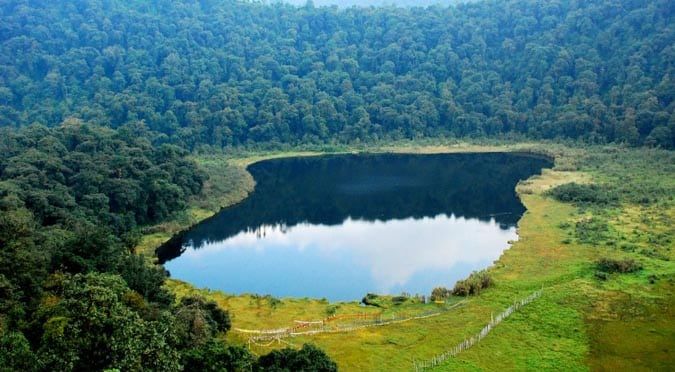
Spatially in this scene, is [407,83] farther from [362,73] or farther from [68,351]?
[68,351]

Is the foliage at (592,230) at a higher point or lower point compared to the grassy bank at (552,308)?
higher

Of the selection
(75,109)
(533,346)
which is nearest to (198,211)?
(533,346)

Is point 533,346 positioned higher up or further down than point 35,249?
further down

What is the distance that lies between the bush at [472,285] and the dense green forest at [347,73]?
6163cm

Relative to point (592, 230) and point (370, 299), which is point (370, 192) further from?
point (370, 299)

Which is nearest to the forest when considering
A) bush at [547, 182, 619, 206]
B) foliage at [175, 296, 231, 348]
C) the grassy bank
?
bush at [547, 182, 619, 206]

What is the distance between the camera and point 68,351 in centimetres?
2047

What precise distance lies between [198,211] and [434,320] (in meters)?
34.8

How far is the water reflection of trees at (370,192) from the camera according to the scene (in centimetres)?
6062

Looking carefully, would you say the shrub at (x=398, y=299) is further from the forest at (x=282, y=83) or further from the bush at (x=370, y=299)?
the forest at (x=282, y=83)

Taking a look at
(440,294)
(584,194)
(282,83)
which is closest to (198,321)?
(440,294)

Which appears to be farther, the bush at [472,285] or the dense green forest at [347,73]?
the dense green forest at [347,73]

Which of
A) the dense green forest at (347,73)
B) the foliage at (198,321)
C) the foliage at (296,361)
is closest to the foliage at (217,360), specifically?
the foliage at (296,361)

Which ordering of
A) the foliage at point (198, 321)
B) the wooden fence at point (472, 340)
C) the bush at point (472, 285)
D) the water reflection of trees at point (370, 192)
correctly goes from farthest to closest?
the water reflection of trees at point (370, 192) → the bush at point (472, 285) → the wooden fence at point (472, 340) → the foliage at point (198, 321)
